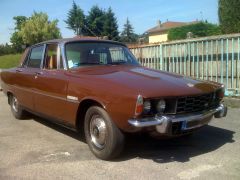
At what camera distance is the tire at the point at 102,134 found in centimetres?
450

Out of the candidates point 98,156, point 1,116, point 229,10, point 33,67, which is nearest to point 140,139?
point 98,156

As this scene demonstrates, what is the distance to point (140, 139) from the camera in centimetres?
584

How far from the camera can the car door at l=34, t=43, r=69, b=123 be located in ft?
17.7

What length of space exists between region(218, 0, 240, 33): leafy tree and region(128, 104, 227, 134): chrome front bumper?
8.46 metres

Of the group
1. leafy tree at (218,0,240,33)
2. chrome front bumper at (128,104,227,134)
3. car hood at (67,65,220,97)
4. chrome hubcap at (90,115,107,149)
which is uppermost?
leafy tree at (218,0,240,33)

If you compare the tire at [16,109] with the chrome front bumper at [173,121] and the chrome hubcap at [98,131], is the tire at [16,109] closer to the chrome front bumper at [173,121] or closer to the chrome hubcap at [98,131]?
the chrome hubcap at [98,131]

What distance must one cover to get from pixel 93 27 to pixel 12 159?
2699 inches

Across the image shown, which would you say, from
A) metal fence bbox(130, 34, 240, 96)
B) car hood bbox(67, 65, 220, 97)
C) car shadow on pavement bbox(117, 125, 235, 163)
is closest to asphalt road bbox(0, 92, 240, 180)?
car shadow on pavement bbox(117, 125, 235, 163)

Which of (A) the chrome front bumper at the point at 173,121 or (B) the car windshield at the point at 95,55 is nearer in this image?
(A) the chrome front bumper at the point at 173,121

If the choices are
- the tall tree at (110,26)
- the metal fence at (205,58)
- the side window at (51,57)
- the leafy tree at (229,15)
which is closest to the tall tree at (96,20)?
the tall tree at (110,26)

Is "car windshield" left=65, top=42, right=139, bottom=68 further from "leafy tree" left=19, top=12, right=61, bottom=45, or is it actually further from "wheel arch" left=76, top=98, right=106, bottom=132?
"leafy tree" left=19, top=12, right=61, bottom=45

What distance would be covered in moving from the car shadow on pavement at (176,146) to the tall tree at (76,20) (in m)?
69.0

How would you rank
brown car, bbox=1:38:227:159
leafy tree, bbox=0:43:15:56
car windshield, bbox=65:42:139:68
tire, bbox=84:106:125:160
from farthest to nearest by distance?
leafy tree, bbox=0:43:15:56, car windshield, bbox=65:42:139:68, tire, bbox=84:106:125:160, brown car, bbox=1:38:227:159

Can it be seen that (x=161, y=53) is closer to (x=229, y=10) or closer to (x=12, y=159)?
(x=229, y=10)
